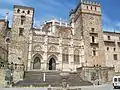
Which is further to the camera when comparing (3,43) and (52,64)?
(3,43)

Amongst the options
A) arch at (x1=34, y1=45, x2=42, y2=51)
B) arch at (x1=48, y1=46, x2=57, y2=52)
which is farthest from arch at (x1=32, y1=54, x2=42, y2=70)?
arch at (x1=48, y1=46, x2=57, y2=52)

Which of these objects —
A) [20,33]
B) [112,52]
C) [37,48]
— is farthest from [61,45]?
[112,52]

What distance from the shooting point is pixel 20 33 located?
37.5 m

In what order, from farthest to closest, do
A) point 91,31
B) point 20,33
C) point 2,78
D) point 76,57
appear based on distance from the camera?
point 91,31
point 76,57
point 20,33
point 2,78

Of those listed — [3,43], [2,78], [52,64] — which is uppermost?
[3,43]

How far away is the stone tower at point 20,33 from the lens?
35469 mm

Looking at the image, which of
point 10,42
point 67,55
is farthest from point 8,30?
point 67,55

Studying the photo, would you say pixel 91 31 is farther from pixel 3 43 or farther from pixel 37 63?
pixel 3 43

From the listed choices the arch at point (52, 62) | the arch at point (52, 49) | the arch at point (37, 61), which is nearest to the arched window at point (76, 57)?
the arch at point (52, 62)

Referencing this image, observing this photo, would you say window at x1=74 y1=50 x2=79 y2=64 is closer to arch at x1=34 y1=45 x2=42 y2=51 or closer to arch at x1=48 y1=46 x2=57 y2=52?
arch at x1=48 y1=46 x2=57 y2=52

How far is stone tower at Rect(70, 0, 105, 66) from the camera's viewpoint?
3981 cm

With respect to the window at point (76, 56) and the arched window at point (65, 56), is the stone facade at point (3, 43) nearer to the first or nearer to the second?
the arched window at point (65, 56)

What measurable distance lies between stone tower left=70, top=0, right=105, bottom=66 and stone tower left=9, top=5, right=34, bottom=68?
12.5 m

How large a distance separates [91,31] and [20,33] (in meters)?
17.3
